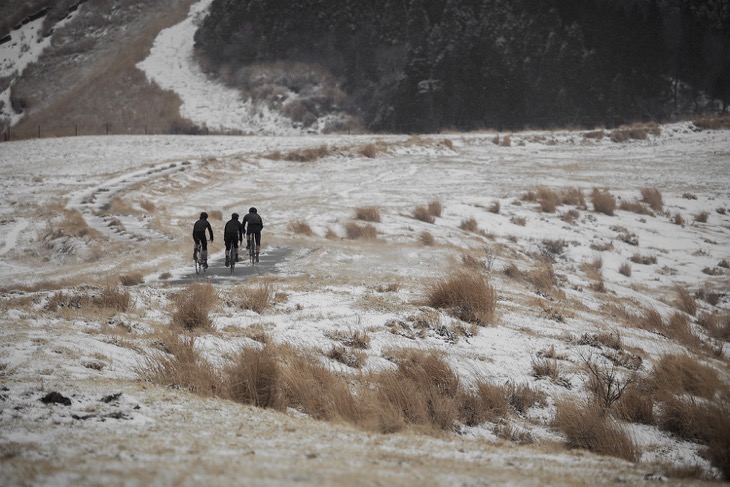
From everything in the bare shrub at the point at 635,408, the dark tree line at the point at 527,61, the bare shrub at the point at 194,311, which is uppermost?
the dark tree line at the point at 527,61

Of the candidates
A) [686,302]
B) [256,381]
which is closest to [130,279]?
[256,381]

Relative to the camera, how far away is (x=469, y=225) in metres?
16.4

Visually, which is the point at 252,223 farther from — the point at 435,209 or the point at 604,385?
the point at 604,385

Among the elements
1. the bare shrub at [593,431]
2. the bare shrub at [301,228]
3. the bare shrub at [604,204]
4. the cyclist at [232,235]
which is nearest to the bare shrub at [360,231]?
the bare shrub at [301,228]

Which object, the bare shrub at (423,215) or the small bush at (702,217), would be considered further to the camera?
the small bush at (702,217)

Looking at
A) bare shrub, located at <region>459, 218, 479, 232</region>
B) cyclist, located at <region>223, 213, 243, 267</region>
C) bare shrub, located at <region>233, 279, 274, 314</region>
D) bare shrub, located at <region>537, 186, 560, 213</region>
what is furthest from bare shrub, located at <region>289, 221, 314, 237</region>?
bare shrub, located at <region>537, 186, 560, 213</region>

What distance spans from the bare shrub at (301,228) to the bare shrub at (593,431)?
1096 centimetres

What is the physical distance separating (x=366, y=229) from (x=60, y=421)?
38.3 feet

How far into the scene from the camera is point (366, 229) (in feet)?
49.4

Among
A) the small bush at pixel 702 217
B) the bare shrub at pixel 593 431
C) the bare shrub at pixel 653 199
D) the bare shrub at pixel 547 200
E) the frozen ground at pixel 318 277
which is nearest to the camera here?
the frozen ground at pixel 318 277

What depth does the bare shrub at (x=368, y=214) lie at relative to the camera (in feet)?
54.2

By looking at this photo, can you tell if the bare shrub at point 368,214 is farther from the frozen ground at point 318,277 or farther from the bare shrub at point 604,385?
the bare shrub at point 604,385

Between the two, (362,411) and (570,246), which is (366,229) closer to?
(570,246)

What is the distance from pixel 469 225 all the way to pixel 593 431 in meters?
11.9
